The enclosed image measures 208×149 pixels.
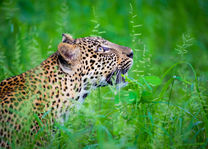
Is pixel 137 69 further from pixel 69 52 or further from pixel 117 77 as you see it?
pixel 69 52

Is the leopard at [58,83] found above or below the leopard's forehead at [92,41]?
below

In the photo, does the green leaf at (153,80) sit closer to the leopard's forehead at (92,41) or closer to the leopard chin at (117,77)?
the leopard chin at (117,77)

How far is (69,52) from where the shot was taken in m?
3.96

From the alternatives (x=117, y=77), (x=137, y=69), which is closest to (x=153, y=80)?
(x=137, y=69)

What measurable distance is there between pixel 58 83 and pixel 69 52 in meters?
0.46

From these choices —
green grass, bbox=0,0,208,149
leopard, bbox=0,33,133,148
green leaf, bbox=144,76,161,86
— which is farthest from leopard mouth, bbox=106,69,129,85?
green leaf, bbox=144,76,161,86

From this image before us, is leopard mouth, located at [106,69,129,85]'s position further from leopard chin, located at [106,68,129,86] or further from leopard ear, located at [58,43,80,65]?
leopard ear, located at [58,43,80,65]

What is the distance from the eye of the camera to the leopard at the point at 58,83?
3.57m

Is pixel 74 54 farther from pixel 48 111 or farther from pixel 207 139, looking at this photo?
pixel 207 139

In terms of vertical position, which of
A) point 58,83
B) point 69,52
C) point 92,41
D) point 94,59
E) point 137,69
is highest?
point 92,41

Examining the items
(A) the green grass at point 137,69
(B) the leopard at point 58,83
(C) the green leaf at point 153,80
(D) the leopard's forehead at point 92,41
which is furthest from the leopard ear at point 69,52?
(C) the green leaf at point 153,80

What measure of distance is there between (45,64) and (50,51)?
0.90 metres

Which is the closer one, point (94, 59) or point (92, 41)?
point (94, 59)

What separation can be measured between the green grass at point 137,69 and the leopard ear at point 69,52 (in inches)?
22.6
